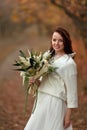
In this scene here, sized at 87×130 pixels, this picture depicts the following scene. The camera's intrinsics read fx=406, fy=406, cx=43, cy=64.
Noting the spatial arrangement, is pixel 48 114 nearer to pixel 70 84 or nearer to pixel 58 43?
pixel 70 84

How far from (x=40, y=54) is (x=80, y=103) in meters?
3.79

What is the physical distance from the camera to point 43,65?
3164mm

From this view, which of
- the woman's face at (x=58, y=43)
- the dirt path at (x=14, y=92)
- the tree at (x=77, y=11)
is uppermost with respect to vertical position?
the tree at (x=77, y=11)

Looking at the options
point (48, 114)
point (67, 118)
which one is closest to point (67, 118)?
point (67, 118)

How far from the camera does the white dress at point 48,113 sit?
124 inches

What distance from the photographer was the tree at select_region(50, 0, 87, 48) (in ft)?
23.0

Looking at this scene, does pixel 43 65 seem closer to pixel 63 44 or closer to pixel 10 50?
pixel 63 44

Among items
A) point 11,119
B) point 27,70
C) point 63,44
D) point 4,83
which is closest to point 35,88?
point 27,70

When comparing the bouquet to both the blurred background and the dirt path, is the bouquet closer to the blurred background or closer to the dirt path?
the dirt path

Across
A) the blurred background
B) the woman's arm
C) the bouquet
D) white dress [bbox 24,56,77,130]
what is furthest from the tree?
the woman's arm

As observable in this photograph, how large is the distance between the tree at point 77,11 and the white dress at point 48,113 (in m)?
4.00

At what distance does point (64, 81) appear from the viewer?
10.2ft

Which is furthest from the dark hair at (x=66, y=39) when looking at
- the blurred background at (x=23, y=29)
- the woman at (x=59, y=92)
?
the blurred background at (x=23, y=29)

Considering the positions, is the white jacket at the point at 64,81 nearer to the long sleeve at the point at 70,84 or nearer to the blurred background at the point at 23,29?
the long sleeve at the point at 70,84
